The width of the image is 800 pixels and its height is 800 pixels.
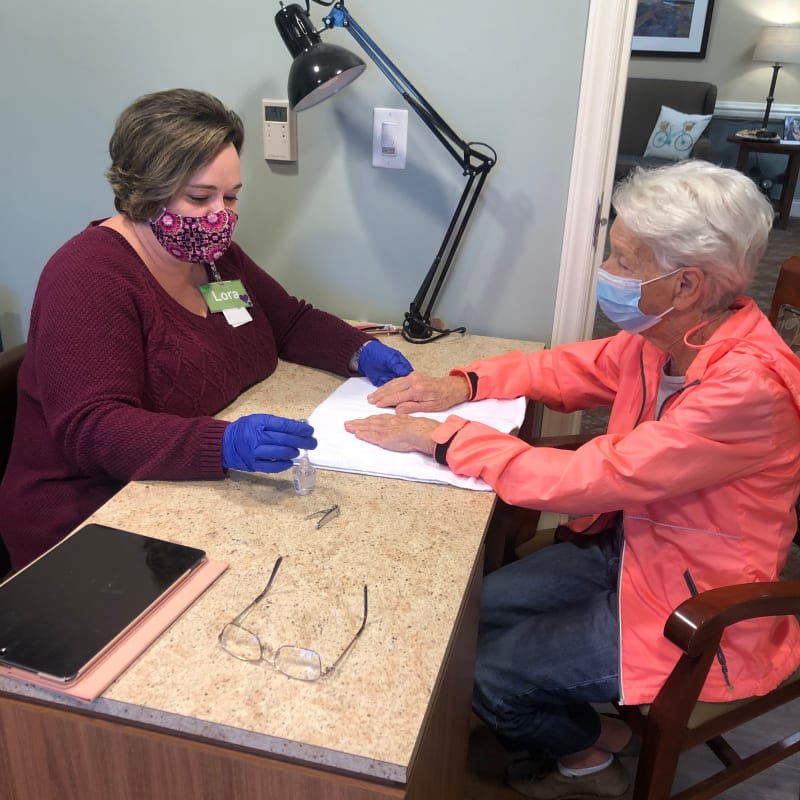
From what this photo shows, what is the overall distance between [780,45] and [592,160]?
4.99 metres

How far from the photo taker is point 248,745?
77 cm

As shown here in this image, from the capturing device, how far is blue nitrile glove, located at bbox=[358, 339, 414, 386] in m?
1.57

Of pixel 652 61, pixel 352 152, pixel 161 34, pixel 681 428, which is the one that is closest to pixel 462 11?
pixel 352 152

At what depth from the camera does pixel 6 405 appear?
1.49 meters

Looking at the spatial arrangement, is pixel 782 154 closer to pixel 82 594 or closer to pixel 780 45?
pixel 780 45

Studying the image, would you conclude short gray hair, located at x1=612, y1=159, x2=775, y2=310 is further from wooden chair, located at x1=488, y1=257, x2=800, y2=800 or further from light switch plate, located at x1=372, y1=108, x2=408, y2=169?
light switch plate, located at x1=372, y1=108, x2=408, y2=169

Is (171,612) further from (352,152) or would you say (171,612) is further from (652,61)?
(652,61)

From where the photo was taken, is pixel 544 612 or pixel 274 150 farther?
pixel 274 150

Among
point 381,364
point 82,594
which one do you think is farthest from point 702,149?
point 82,594

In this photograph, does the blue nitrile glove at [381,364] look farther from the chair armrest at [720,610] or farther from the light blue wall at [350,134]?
the chair armrest at [720,610]

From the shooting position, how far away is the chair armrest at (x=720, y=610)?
103 centimetres

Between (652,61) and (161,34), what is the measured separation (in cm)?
552

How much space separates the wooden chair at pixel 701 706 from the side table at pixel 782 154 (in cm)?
513

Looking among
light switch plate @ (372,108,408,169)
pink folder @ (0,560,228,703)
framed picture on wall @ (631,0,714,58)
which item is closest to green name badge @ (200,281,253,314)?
light switch plate @ (372,108,408,169)
